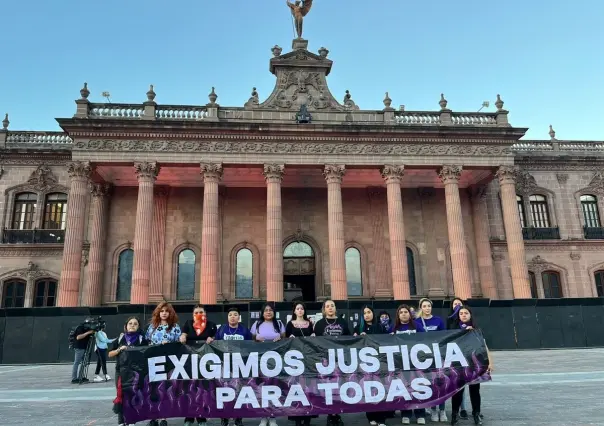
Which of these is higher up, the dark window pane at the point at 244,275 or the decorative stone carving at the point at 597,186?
the decorative stone carving at the point at 597,186

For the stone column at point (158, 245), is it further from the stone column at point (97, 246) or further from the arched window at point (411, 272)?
the arched window at point (411, 272)

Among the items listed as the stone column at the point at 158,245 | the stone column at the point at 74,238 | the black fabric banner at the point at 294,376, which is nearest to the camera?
the black fabric banner at the point at 294,376

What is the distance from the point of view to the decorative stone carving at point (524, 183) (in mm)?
31656

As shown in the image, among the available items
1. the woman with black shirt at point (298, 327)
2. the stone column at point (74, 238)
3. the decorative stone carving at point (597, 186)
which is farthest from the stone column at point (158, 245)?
the decorative stone carving at point (597, 186)

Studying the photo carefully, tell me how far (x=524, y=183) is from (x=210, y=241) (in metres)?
22.6

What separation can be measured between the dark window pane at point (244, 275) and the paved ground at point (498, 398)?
13456mm

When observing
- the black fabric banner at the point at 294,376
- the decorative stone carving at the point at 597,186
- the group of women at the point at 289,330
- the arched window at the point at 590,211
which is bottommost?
the black fabric banner at the point at 294,376

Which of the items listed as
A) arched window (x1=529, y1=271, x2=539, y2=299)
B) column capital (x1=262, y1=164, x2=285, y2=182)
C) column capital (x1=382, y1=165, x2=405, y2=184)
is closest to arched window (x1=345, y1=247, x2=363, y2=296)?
column capital (x1=382, y1=165, x2=405, y2=184)

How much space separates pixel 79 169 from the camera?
2378 centimetres

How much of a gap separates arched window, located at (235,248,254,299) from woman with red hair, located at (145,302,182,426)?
2004 centimetres

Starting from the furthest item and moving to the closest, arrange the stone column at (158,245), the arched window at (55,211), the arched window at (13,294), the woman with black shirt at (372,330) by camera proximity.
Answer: the arched window at (55,211)
the arched window at (13,294)
the stone column at (158,245)
the woman with black shirt at (372,330)

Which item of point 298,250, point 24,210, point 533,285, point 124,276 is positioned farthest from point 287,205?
point 533,285

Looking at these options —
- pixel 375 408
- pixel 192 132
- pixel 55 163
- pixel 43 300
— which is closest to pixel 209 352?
pixel 375 408

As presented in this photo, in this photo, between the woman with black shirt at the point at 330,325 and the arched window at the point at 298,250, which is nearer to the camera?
the woman with black shirt at the point at 330,325
